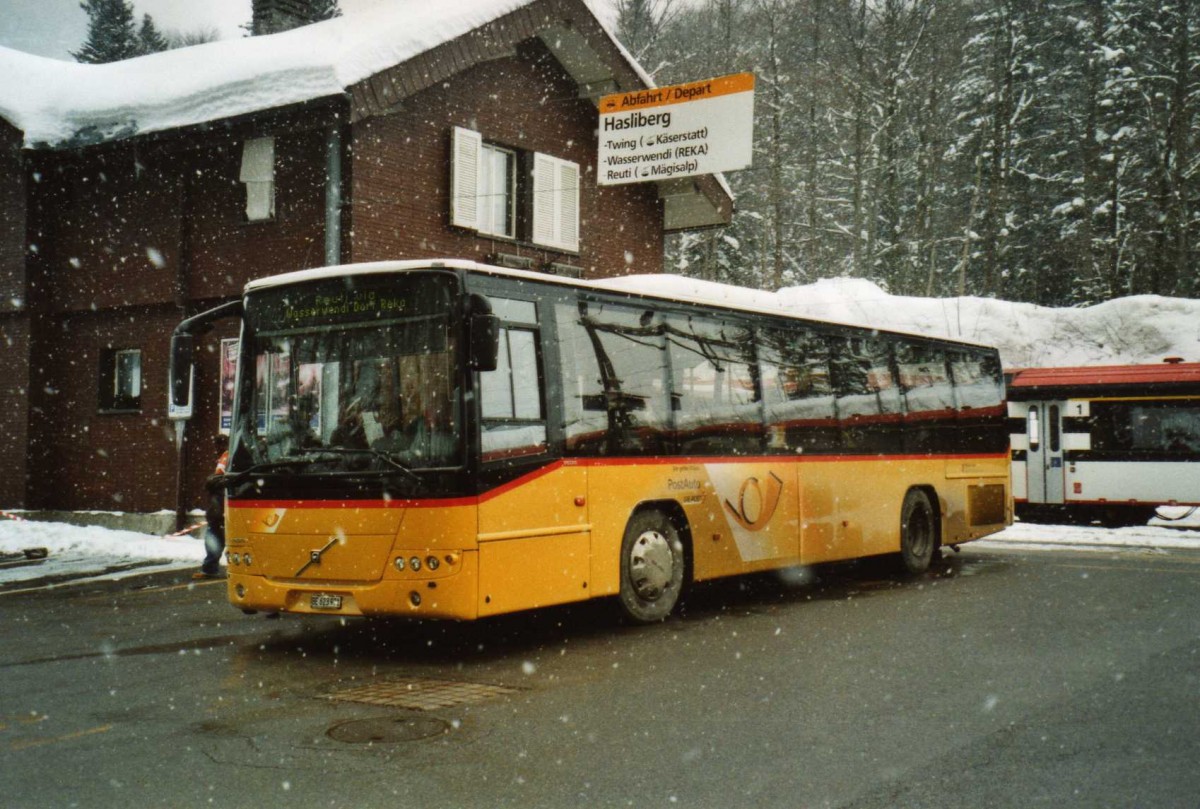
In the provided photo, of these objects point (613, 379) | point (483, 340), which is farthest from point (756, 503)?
point (483, 340)

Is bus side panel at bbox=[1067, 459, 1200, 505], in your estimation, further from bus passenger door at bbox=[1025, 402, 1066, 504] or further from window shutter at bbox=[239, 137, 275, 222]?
window shutter at bbox=[239, 137, 275, 222]

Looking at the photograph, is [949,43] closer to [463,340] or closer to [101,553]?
[101,553]

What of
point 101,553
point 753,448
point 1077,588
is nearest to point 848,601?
point 753,448

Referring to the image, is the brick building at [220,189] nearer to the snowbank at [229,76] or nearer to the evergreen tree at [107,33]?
the snowbank at [229,76]

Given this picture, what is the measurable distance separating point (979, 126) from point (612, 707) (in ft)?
128

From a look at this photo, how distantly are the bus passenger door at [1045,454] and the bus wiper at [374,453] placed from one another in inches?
764

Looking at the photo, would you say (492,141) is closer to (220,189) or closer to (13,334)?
(220,189)

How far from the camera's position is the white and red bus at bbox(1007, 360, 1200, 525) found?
78.6 ft

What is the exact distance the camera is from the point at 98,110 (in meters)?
20.9

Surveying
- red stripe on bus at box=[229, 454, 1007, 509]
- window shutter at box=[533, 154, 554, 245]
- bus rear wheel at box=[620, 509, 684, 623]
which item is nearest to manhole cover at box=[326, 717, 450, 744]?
red stripe on bus at box=[229, 454, 1007, 509]

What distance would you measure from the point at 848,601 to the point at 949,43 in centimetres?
3302

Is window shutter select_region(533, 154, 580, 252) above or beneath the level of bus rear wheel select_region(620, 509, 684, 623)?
above

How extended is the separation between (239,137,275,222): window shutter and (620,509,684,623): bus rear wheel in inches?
449

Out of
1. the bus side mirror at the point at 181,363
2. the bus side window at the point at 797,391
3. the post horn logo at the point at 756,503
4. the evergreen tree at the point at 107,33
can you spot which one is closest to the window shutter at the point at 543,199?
the bus side window at the point at 797,391
